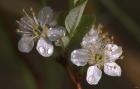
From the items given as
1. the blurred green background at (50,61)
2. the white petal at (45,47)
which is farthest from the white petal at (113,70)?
the blurred green background at (50,61)

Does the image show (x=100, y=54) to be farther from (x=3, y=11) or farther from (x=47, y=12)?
(x=3, y=11)

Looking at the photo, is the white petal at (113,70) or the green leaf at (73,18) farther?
the white petal at (113,70)

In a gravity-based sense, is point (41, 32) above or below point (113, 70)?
above

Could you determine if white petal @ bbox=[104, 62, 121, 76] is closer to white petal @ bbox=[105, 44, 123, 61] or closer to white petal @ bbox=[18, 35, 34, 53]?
white petal @ bbox=[105, 44, 123, 61]

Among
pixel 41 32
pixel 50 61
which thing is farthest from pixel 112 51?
→ pixel 50 61

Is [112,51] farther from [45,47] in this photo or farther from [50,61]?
[50,61]

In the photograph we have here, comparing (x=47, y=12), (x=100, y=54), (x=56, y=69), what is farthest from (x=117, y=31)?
(x=47, y=12)

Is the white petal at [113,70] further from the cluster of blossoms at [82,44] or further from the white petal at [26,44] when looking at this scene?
the white petal at [26,44]
